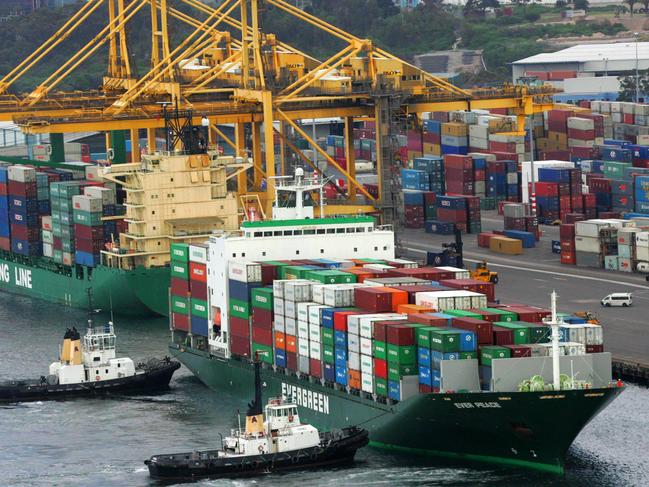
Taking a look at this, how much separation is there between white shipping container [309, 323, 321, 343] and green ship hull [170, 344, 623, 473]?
151cm

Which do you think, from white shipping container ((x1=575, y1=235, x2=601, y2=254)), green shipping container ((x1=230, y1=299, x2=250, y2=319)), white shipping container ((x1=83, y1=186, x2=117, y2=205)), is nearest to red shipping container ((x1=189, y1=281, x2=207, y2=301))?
green shipping container ((x1=230, y1=299, x2=250, y2=319))

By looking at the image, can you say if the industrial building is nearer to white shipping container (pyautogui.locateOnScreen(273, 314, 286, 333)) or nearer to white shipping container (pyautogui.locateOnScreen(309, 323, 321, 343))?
white shipping container (pyautogui.locateOnScreen(273, 314, 286, 333))

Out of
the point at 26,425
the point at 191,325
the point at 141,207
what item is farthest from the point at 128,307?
the point at 26,425

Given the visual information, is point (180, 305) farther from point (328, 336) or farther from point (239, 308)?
point (328, 336)

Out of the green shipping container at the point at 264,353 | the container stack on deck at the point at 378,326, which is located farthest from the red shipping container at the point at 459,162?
the green shipping container at the point at 264,353

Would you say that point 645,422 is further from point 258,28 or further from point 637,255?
point 258,28

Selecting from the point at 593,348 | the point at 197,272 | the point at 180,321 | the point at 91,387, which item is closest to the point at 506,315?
the point at 593,348

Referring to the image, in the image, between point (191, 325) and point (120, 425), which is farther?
point (191, 325)

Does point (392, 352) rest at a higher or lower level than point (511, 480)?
higher

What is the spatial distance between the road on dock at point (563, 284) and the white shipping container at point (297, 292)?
13080 millimetres

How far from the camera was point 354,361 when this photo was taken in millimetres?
62906

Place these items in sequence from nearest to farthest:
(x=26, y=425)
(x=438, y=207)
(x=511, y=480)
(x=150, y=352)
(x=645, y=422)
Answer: (x=511, y=480) < (x=645, y=422) < (x=26, y=425) < (x=150, y=352) < (x=438, y=207)

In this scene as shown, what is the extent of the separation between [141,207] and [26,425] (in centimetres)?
2323

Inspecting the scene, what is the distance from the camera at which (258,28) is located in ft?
331
